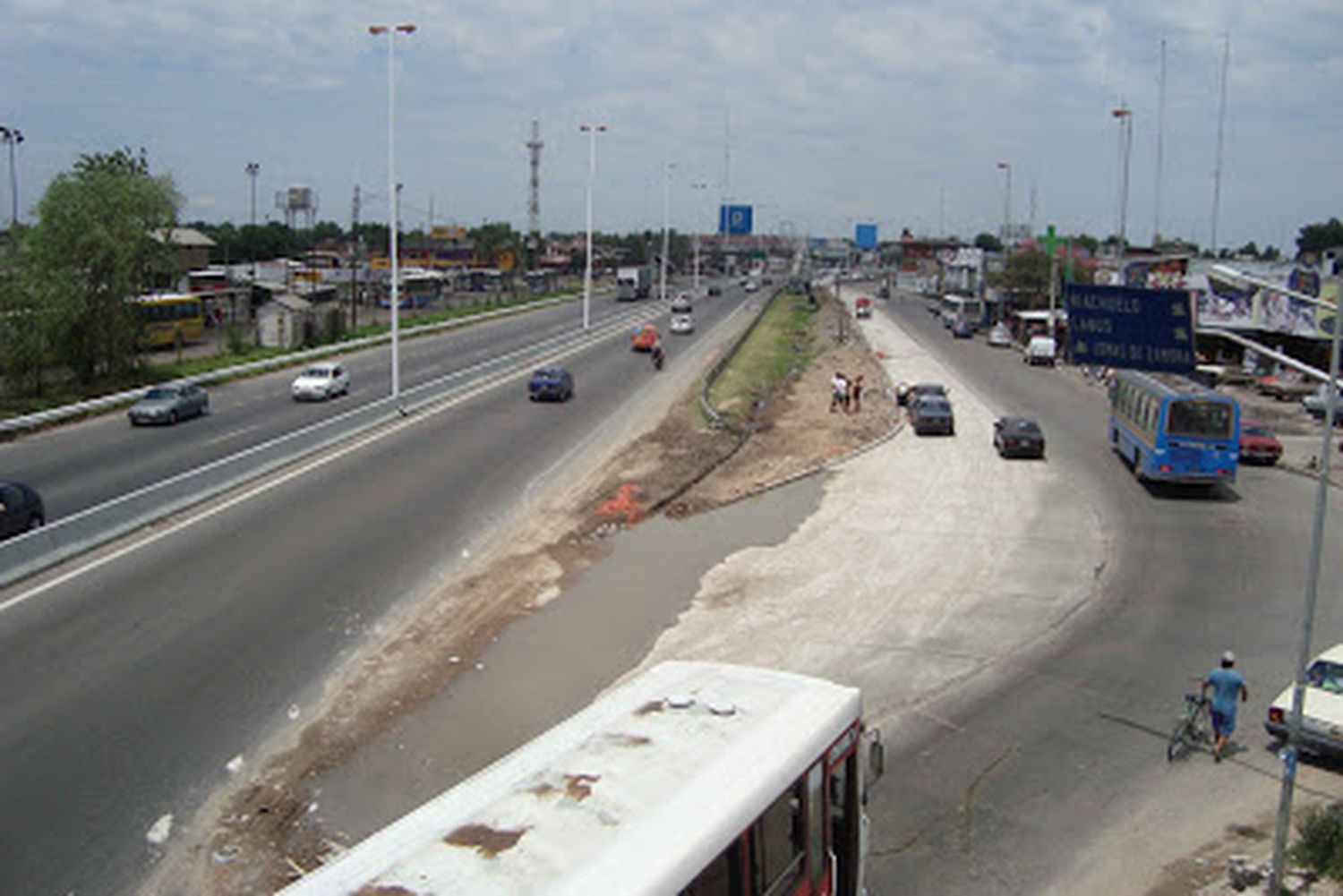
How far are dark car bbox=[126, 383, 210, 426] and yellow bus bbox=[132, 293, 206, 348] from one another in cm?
1712

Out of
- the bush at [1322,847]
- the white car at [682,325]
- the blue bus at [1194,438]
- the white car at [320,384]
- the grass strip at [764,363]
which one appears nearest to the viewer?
the bush at [1322,847]

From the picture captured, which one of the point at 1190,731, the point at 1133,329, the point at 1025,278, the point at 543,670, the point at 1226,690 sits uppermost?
the point at 1025,278

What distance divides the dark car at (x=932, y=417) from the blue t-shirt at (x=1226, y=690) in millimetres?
24915

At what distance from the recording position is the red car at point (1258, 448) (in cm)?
3459

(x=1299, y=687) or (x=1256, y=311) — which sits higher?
(x=1256, y=311)

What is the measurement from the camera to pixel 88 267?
159 ft

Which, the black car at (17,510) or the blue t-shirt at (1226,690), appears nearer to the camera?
the blue t-shirt at (1226,690)

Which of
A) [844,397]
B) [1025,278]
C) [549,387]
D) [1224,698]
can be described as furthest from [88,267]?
[1025,278]

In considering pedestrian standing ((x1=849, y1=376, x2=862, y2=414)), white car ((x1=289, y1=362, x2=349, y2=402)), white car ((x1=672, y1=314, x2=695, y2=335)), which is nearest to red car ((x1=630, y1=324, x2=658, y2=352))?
white car ((x1=672, y1=314, x2=695, y2=335))

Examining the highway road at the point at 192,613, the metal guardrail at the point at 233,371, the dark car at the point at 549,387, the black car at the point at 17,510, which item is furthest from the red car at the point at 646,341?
the black car at the point at 17,510

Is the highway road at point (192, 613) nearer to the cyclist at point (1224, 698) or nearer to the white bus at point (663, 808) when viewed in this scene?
the white bus at point (663, 808)

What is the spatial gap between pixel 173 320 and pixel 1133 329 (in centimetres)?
5377

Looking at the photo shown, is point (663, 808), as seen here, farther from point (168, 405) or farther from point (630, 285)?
point (630, 285)

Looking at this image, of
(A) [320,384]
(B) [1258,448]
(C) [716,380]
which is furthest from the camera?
(C) [716,380]
